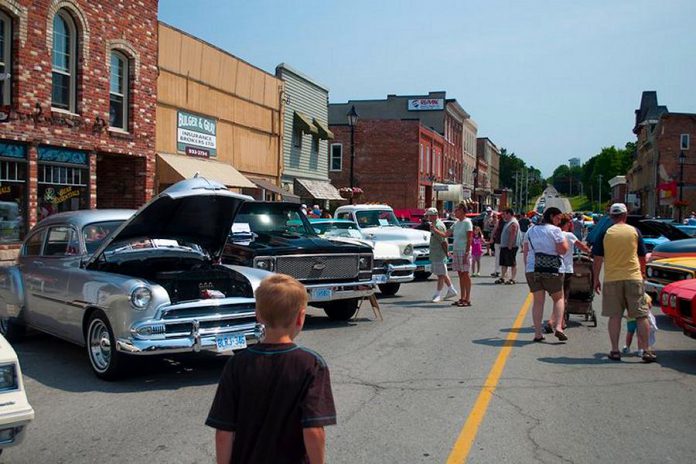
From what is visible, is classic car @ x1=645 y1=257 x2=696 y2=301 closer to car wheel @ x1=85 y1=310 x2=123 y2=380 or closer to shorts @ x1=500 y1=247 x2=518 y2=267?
shorts @ x1=500 y1=247 x2=518 y2=267

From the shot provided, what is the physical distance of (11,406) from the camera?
185 inches

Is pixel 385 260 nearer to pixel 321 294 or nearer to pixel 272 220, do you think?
pixel 272 220

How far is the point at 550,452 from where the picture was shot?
5391mm

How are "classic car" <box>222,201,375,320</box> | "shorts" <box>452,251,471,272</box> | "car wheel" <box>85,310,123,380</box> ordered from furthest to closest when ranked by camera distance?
"shorts" <box>452,251,471,272</box> < "classic car" <box>222,201,375,320</box> < "car wheel" <box>85,310,123,380</box>

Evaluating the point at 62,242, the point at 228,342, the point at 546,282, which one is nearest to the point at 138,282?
the point at 228,342

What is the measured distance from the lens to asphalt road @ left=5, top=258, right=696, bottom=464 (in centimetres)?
542

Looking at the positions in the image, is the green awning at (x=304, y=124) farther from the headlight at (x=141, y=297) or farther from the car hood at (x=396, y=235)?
the headlight at (x=141, y=297)

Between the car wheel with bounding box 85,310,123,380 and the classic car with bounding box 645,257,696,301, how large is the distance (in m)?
8.39

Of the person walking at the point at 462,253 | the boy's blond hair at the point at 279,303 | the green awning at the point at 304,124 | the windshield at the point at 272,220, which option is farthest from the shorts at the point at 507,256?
the green awning at the point at 304,124

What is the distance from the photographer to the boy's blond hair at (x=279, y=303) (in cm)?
283

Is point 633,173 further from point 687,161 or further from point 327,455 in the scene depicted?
point 327,455

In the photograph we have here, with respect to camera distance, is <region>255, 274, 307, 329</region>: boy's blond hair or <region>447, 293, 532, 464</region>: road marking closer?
<region>255, 274, 307, 329</region>: boy's blond hair

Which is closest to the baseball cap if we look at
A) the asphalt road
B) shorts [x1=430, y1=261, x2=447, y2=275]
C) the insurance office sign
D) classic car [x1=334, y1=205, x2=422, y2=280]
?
the asphalt road

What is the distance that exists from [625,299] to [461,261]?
4.92 m
